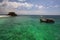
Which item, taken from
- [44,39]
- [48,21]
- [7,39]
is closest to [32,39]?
[44,39]

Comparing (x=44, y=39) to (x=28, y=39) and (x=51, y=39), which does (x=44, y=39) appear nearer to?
(x=51, y=39)

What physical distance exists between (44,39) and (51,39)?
21 centimetres

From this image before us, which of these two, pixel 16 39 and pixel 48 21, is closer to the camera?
pixel 16 39

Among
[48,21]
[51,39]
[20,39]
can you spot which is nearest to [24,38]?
[20,39]

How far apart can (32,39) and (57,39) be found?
764mm

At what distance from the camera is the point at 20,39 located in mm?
4516

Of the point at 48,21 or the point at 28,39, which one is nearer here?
the point at 28,39

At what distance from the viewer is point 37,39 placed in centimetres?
457

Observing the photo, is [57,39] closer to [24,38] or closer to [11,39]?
[24,38]

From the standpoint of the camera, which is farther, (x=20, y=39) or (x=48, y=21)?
(x=48, y=21)

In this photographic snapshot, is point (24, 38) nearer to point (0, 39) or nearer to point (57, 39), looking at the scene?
point (0, 39)

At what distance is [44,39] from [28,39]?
51 cm

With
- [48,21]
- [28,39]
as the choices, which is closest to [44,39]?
[28,39]

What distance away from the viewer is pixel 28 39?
4488mm
